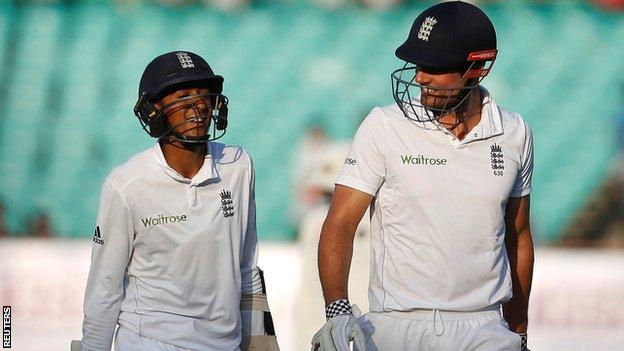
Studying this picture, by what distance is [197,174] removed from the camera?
4.54 m

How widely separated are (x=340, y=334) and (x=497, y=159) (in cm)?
86

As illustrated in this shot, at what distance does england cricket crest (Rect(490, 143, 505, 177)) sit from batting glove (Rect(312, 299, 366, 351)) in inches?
29.0

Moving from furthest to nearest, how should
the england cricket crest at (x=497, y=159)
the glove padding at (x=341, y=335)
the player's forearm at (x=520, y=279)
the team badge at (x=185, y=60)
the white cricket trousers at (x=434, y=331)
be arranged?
the player's forearm at (x=520, y=279)
the team badge at (x=185, y=60)
the england cricket crest at (x=497, y=159)
the white cricket trousers at (x=434, y=331)
the glove padding at (x=341, y=335)

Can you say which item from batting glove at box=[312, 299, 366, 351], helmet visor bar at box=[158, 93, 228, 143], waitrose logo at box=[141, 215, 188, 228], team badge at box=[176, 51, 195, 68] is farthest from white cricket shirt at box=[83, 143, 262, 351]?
batting glove at box=[312, 299, 366, 351]

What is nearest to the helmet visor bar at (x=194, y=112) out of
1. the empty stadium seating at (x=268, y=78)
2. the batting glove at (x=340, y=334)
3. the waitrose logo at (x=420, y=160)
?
the waitrose logo at (x=420, y=160)

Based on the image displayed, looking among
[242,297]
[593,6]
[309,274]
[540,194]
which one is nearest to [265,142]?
[540,194]

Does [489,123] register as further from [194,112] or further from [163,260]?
[163,260]

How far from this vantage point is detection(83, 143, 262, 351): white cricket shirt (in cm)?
442

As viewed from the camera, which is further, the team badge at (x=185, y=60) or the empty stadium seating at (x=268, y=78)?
the empty stadium seating at (x=268, y=78)

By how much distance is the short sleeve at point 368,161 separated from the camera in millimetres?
4301

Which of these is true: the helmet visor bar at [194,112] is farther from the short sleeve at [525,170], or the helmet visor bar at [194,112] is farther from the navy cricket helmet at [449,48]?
the short sleeve at [525,170]

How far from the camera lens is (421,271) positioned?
4.27m

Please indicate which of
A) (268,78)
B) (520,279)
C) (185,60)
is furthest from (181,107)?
(268,78)

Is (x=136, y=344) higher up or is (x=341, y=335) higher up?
(x=341, y=335)
